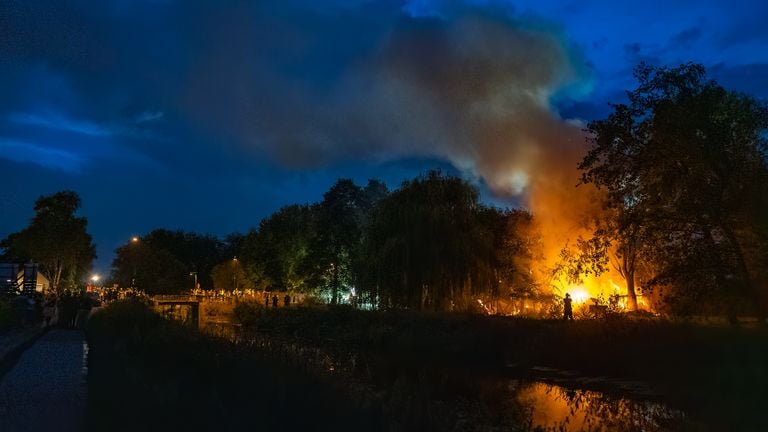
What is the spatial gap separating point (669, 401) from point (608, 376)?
14.7ft

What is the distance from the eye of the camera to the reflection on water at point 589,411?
13.1 metres

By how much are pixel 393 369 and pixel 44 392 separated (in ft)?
42.3

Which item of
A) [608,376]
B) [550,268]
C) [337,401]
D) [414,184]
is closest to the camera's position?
[337,401]

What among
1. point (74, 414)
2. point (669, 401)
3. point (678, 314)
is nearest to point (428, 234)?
point (678, 314)

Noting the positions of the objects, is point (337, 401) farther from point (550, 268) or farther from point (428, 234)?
point (550, 268)

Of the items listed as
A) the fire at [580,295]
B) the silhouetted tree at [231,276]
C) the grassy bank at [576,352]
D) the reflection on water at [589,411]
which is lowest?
the reflection on water at [589,411]

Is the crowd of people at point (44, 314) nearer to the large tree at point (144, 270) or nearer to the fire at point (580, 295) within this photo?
the fire at point (580, 295)

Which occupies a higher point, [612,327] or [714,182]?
[714,182]

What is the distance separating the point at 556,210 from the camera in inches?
1694

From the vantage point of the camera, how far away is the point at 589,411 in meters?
15.4

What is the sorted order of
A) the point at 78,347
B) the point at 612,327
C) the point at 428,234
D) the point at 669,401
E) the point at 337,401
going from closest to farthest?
the point at 337,401
the point at 669,401
the point at 78,347
the point at 612,327
the point at 428,234

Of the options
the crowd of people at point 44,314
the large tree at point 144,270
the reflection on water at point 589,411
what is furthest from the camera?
the large tree at point 144,270

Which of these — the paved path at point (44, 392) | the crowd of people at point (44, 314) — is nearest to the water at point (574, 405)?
the paved path at point (44, 392)

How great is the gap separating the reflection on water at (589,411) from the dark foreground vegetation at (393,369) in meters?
0.41
